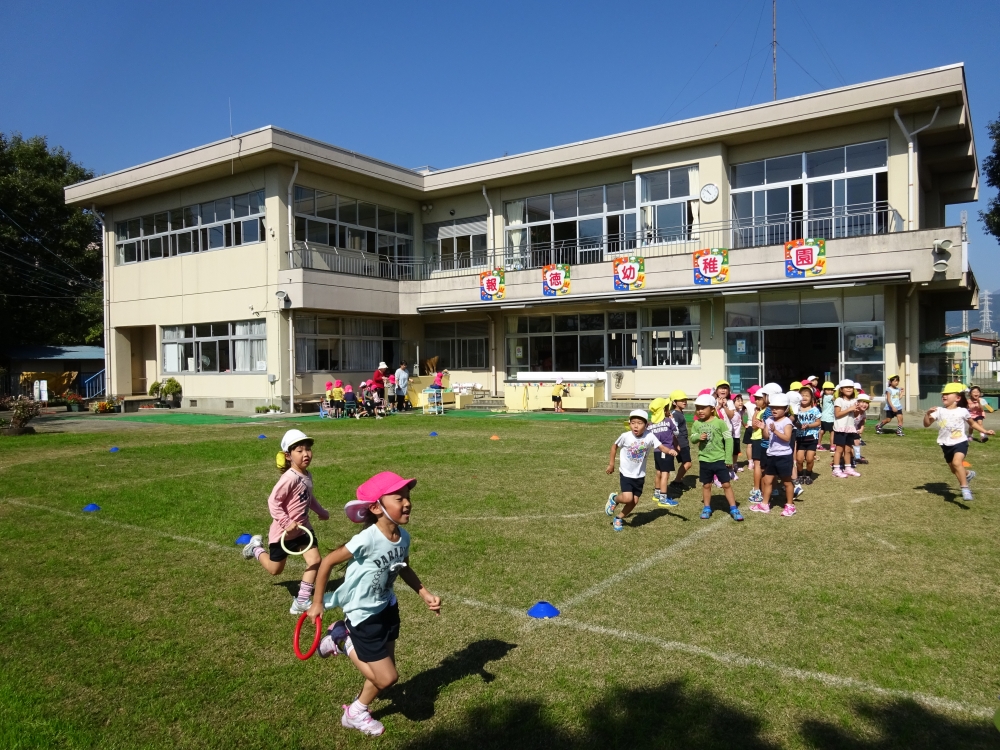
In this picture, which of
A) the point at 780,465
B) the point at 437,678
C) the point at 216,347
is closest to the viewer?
the point at 437,678

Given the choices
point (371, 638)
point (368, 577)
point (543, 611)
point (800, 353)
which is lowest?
point (543, 611)

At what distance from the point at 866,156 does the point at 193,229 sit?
924 inches

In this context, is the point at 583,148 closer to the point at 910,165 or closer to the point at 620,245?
the point at 620,245

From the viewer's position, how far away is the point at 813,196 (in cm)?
2231

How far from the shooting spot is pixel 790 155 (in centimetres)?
2258

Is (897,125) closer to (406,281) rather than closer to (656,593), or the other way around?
(406,281)

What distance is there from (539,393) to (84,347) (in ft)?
85.8

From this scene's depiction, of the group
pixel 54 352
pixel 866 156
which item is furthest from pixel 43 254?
pixel 866 156

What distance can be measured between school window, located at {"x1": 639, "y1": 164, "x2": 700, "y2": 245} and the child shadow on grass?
15.0 metres

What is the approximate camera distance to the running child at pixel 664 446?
9125mm

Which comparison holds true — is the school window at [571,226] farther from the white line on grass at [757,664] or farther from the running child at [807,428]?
the white line on grass at [757,664]

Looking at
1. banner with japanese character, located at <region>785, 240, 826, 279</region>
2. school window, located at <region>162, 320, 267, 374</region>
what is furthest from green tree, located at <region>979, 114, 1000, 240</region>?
school window, located at <region>162, 320, 267, 374</region>

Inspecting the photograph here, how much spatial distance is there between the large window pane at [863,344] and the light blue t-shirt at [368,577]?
20.7m

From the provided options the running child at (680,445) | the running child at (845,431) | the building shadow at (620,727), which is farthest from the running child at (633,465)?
the running child at (845,431)
